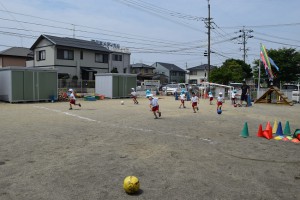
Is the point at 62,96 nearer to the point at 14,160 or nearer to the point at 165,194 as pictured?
the point at 14,160

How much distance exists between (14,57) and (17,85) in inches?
1084

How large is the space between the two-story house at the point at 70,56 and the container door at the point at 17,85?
15.8m

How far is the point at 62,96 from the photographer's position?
947 inches

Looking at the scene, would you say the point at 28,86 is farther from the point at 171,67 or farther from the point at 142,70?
the point at 171,67

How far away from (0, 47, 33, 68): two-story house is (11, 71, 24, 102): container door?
26.2 m

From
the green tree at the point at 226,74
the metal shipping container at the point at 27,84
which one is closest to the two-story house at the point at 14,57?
the metal shipping container at the point at 27,84

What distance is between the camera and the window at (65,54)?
37344 millimetres

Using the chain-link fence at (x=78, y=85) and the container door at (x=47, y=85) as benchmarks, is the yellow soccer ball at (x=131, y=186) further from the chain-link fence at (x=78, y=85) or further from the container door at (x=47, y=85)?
the chain-link fence at (x=78, y=85)

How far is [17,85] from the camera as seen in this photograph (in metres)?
20.7

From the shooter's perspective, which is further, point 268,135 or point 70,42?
point 70,42

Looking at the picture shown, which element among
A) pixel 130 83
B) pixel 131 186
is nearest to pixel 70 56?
pixel 130 83

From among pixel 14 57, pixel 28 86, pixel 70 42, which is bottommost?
pixel 28 86

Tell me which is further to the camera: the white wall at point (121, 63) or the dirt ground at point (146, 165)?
the white wall at point (121, 63)

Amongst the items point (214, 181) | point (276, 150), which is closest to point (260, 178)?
point (214, 181)
